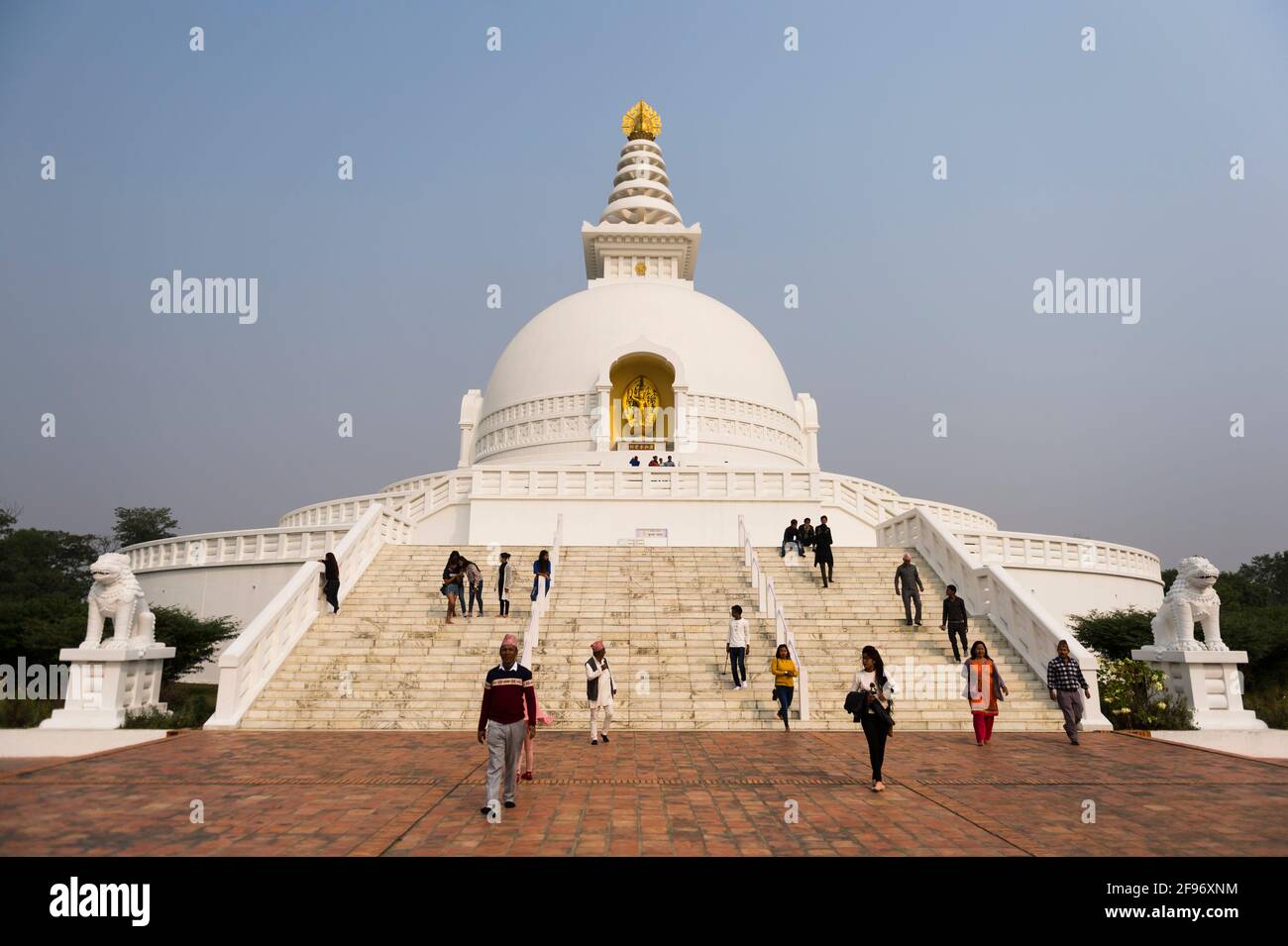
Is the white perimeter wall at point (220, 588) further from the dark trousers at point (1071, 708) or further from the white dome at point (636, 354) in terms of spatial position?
the dark trousers at point (1071, 708)

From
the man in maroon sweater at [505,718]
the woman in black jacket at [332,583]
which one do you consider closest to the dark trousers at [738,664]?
the man in maroon sweater at [505,718]

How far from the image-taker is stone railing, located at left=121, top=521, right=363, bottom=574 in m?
23.0

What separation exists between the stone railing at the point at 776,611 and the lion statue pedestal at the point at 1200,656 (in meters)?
5.58

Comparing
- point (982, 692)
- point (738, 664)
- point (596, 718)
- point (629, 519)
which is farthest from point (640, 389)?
point (982, 692)

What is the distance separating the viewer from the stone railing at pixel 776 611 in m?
12.2

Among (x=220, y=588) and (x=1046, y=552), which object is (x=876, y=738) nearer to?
(x=1046, y=552)

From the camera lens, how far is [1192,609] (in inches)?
507

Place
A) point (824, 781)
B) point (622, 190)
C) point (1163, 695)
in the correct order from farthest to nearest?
point (622, 190), point (1163, 695), point (824, 781)

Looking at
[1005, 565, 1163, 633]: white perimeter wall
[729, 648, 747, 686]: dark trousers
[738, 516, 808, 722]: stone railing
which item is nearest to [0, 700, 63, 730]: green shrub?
[729, 648, 747, 686]: dark trousers

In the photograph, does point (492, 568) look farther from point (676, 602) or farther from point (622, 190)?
point (622, 190)

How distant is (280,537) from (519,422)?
13.4 m

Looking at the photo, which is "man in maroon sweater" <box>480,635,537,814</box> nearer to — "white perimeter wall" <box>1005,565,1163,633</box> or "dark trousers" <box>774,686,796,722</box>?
"dark trousers" <box>774,686,796,722</box>

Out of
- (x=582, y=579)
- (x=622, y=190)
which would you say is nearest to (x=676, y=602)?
(x=582, y=579)

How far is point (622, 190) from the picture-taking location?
46938mm
